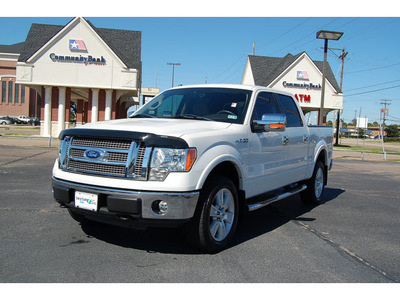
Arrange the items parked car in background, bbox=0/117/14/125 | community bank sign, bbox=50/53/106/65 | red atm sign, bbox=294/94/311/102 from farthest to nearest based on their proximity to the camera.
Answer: parked car in background, bbox=0/117/14/125 < red atm sign, bbox=294/94/311/102 < community bank sign, bbox=50/53/106/65

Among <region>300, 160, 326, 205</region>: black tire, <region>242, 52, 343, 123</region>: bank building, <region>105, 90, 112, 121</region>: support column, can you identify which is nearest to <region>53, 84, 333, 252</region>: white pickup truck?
<region>300, 160, 326, 205</region>: black tire

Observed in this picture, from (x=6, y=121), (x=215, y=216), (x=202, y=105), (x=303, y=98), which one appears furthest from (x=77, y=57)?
(x=6, y=121)

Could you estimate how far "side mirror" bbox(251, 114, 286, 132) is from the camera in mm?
4668

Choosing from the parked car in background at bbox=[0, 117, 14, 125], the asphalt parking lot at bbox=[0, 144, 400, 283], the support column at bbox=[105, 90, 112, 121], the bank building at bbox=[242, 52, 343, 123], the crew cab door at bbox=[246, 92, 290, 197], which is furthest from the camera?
the parked car in background at bbox=[0, 117, 14, 125]

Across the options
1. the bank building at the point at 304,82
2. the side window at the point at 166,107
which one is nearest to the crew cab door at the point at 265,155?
the side window at the point at 166,107

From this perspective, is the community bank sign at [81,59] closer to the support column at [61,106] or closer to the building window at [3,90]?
the support column at [61,106]

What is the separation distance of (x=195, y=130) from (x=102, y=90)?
81.3 ft

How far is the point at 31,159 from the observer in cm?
1266

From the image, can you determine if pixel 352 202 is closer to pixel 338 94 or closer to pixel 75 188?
pixel 75 188

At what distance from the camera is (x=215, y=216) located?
163 inches

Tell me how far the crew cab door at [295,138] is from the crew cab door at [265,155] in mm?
169

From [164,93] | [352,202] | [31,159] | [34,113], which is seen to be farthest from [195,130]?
[34,113]

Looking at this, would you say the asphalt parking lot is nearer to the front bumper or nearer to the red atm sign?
the front bumper

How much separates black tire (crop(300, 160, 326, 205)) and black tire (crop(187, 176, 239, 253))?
2941 millimetres
